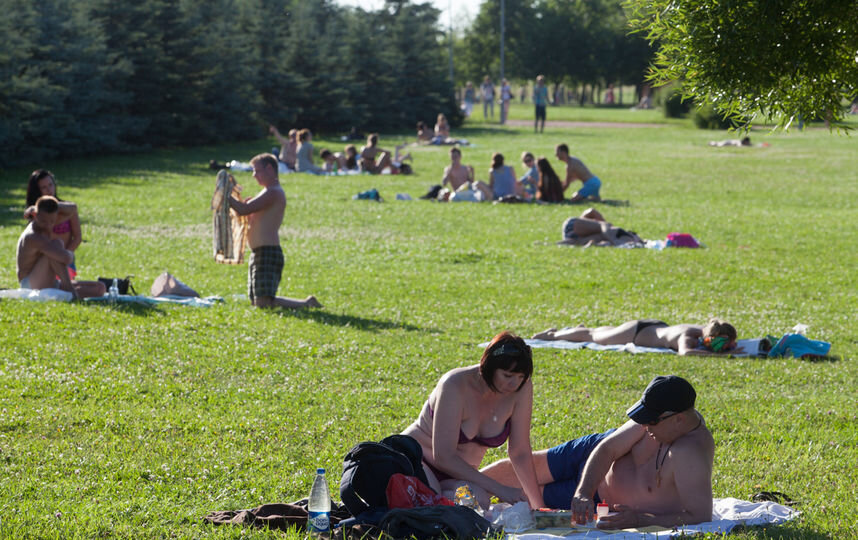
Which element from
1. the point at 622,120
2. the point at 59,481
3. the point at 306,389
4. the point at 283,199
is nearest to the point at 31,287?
the point at 283,199

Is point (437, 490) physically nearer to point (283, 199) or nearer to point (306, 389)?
point (306, 389)

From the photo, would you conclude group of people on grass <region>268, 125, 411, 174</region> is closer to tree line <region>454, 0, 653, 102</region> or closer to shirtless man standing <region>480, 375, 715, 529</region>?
shirtless man standing <region>480, 375, 715, 529</region>

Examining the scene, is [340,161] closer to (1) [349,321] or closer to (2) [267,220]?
(2) [267,220]

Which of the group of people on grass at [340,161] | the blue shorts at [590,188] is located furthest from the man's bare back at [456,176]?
the group of people on grass at [340,161]

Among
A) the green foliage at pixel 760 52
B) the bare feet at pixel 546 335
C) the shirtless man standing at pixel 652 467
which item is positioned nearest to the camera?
the shirtless man standing at pixel 652 467

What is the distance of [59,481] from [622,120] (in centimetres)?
6701

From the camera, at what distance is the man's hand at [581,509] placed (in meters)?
5.98

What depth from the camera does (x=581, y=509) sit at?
598 cm

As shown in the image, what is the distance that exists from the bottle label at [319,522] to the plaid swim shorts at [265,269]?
714 cm

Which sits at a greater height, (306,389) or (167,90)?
(167,90)

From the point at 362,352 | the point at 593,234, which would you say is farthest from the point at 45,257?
the point at 593,234

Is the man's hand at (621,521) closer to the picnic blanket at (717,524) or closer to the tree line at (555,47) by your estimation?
the picnic blanket at (717,524)

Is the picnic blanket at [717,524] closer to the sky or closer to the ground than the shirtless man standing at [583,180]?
closer to the ground

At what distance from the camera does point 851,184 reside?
3034cm
